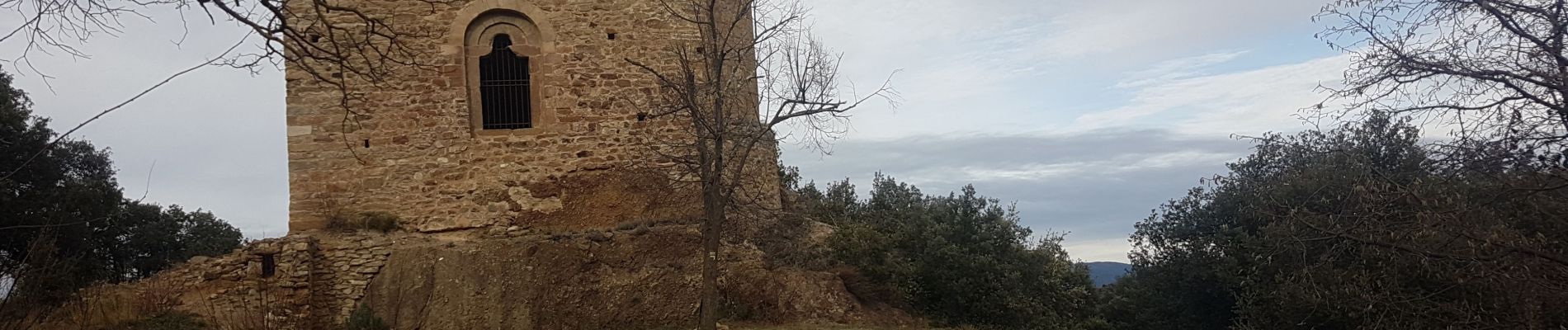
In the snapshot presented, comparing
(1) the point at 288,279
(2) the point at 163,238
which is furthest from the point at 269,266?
(2) the point at 163,238

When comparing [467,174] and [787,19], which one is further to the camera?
[467,174]

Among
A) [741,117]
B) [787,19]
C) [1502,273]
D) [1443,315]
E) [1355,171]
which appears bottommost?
[1443,315]

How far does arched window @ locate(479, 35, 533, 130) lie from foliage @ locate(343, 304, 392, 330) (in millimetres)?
2884

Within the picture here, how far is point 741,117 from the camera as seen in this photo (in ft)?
43.5

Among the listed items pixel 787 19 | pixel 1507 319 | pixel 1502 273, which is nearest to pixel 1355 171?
pixel 1507 319

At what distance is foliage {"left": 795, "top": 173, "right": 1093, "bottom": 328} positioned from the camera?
1439 cm

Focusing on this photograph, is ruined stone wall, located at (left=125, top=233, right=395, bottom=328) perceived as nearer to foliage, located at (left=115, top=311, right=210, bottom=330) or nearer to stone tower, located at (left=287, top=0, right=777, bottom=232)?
foliage, located at (left=115, top=311, right=210, bottom=330)

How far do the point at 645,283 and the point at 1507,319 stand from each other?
8.74 metres

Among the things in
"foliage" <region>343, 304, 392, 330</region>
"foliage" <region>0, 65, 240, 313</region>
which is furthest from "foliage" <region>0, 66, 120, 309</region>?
"foliage" <region>343, 304, 392, 330</region>

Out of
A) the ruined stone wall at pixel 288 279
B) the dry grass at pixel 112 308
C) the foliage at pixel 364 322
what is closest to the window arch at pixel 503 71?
the ruined stone wall at pixel 288 279

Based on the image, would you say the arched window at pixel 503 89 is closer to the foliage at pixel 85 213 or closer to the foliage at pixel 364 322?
the foliage at pixel 364 322

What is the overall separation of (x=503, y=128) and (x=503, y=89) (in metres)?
0.51

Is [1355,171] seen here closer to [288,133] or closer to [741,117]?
[741,117]

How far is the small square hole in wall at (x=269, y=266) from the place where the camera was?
12492 millimetres
